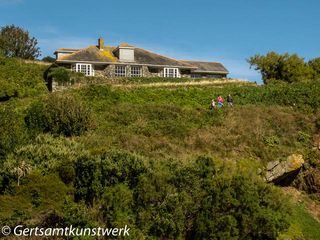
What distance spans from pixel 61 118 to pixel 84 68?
63.2ft

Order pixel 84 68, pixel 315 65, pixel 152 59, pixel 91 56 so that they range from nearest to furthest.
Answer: pixel 84 68, pixel 91 56, pixel 152 59, pixel 315 65

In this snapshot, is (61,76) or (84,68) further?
(84,68)

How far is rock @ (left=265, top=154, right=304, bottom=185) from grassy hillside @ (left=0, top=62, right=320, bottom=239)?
0.60m

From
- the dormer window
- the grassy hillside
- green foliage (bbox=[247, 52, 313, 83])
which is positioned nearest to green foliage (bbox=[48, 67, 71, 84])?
the grassy hillside

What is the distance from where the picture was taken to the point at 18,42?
6475 centimetres

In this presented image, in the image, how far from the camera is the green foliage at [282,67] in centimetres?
5506

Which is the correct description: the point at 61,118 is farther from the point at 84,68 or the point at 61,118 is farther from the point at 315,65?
the point at 315,65

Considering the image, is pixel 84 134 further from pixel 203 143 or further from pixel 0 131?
pixel 203 143

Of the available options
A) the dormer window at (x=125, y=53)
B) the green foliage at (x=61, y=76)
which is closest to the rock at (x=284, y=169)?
the green foliage at (x=61, y=76)

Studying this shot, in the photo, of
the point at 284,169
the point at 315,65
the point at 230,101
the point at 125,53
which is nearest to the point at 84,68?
the point at 125,53

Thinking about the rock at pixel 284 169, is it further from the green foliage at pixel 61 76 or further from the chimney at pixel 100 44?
the chimney at pixel 100 44

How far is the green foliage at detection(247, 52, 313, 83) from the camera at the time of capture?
181ft

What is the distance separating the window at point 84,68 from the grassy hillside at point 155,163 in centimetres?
912

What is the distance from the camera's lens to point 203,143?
30.7m
